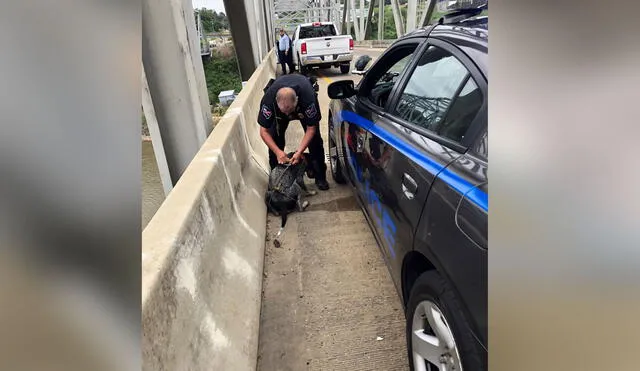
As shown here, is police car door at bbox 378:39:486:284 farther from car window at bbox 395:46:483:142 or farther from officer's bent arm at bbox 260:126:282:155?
officer's bent arm at bbox 260:126:282:155

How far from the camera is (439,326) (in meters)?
1.90

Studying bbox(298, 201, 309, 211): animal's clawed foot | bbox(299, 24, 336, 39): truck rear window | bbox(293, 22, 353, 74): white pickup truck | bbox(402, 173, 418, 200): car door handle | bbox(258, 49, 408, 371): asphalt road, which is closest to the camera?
bbox(402, 173, 418, 200): car door handle

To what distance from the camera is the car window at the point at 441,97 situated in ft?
6.61

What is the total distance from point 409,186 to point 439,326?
2.38ft

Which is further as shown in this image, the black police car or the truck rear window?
the truck rear window

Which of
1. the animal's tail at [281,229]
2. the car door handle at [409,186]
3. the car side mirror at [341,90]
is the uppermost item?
the car side mirror at [341,90]

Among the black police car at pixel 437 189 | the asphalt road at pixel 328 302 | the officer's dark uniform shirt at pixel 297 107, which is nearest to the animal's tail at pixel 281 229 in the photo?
the asphalt road at pixel 328 302

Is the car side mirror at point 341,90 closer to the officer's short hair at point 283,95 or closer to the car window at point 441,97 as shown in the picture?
the officer's short hair at point 283,95

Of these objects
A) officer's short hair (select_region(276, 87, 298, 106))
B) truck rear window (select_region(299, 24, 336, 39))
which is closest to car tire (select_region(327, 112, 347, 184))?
officer's short hair (select_region(276, 87, 298, 106))

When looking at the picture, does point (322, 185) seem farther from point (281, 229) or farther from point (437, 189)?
point (437, 189)

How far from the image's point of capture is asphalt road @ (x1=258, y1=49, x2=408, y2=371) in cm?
271

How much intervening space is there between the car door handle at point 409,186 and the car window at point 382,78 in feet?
4.18
